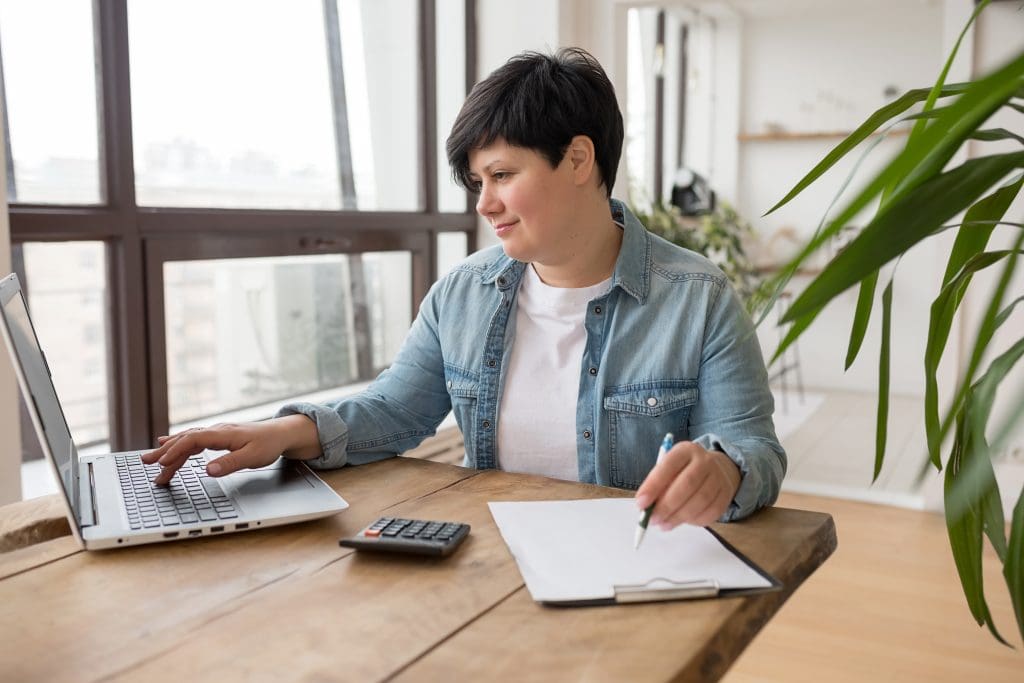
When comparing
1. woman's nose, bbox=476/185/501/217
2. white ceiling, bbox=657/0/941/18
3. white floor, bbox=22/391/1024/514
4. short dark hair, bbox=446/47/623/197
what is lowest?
white floor, bbox=22/391/1024/514

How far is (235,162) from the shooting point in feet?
9.16

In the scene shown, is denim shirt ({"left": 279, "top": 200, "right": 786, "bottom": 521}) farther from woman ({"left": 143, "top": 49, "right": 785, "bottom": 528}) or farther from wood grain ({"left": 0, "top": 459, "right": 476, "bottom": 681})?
wood grain ({"left": 0, "top": 459, "right": 476, "bottom": 681})

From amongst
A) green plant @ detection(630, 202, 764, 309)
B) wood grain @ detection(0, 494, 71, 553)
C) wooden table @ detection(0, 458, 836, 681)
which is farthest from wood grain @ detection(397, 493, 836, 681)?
green plant @ detection(630, 202, 764, 309)

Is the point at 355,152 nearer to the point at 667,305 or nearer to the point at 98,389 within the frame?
the point at 98,389

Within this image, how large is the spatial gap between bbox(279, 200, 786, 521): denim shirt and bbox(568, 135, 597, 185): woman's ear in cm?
11

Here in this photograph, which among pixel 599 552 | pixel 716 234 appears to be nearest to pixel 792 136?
pixel 716 234

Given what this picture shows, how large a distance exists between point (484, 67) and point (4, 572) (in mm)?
3004

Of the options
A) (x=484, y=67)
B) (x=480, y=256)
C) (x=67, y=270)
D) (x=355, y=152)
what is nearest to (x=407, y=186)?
(x=355, y=152)

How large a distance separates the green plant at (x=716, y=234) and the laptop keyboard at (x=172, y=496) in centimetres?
234

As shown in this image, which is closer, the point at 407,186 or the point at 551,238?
the point at 551,238

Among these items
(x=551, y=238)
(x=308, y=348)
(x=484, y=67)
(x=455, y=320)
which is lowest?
(x=308, y=348)

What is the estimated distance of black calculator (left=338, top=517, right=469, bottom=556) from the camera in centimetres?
102

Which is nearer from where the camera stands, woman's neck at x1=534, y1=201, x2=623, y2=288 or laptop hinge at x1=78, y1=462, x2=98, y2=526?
laptop hinge at x1=78, y1=462, x2=98, y2=526

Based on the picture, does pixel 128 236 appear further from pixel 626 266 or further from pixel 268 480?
pixel 626 266
